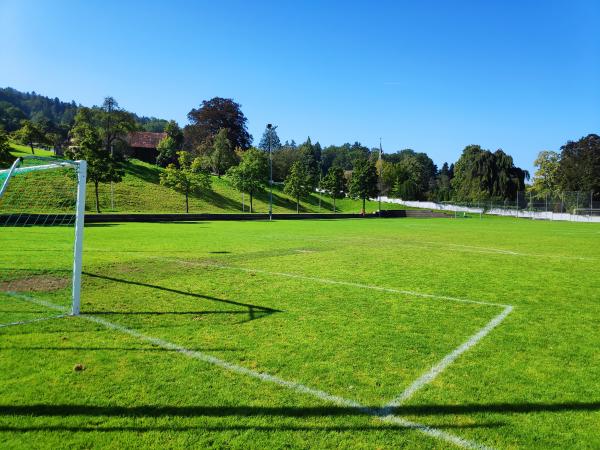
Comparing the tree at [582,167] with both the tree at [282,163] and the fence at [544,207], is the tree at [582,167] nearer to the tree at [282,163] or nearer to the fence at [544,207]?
the fence at [544,207]

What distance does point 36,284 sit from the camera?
816 centimetres

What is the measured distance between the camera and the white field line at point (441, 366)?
12.5 feet

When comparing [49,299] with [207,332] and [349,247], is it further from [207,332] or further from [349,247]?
[349,247]

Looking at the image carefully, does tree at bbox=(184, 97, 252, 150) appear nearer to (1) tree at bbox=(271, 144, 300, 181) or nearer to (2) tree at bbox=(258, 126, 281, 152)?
(1) tree at bbox=(271, 144, 300, 181)

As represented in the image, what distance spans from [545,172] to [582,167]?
20259 millimetres

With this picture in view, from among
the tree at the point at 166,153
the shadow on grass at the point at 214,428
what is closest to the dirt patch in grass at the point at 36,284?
the shadow on grass at the point at 214,428

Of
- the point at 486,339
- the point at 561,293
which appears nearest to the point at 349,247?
the point at 561,293

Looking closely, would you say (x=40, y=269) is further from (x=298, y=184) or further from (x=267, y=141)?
(x=267, y=141)

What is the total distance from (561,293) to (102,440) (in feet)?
29.2

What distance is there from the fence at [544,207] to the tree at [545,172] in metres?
21.4

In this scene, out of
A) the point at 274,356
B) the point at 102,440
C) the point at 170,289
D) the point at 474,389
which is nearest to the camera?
the point at 102,440

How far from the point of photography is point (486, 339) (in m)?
5.56

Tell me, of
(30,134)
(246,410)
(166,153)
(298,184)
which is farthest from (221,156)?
(246,410)

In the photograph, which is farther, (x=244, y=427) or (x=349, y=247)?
(x=349, y=247)
